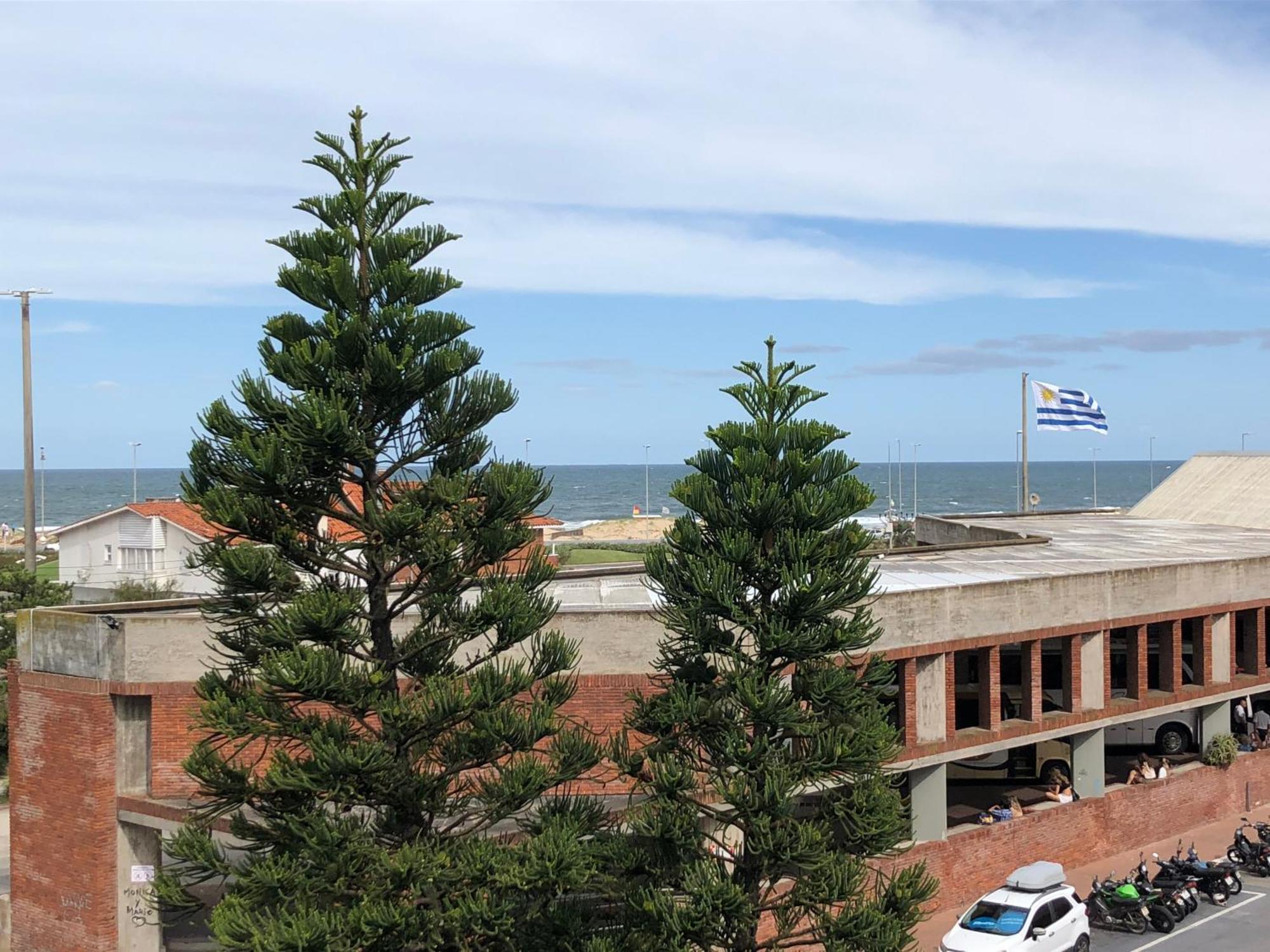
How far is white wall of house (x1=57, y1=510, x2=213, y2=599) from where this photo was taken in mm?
57906

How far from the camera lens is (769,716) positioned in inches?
675

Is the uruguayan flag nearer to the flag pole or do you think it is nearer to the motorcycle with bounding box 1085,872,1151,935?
the flag pole

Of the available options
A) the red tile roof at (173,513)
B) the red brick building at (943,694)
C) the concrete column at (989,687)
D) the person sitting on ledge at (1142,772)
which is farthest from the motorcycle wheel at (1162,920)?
the red tile roof at (173,513)

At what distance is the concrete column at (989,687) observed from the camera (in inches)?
1097

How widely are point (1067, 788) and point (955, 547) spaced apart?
9.78m

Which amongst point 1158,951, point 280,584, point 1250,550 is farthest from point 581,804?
point 1250,550

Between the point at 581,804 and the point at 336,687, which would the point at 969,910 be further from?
the point at 336,687

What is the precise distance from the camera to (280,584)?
54.4 feet

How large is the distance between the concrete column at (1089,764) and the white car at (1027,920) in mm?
6086

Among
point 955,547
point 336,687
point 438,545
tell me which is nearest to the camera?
point 336,687

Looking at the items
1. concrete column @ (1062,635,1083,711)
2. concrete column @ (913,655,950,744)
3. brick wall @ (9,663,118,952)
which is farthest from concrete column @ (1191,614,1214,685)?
brick wall @ (9,663,118,952)

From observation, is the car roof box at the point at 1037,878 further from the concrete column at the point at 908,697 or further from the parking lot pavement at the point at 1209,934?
the concrete column at the point at 908,697

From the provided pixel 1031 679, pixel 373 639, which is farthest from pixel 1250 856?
pixel 373 639

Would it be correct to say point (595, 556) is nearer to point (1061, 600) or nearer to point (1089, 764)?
point (1089, 764)
